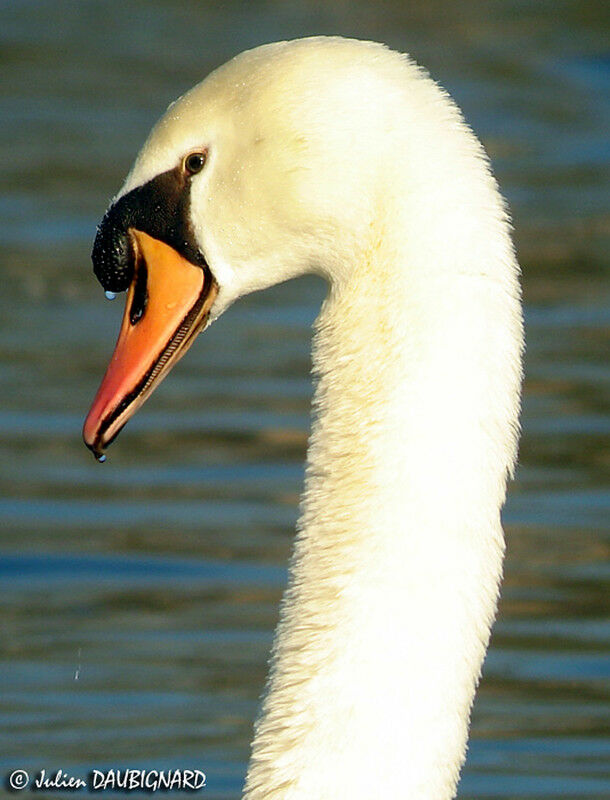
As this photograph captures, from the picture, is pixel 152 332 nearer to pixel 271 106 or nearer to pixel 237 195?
pixel 237 195

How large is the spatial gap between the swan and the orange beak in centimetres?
23

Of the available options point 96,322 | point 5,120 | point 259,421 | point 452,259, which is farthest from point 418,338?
point 5,120

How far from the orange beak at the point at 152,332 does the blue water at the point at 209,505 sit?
2302 millimetres

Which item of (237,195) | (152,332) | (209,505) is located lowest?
(209,505)

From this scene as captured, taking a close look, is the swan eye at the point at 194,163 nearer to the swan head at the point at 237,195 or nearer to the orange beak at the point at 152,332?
the swan head at the point at 237,195

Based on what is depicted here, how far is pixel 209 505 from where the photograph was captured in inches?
368

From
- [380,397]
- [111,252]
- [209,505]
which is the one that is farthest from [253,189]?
[209,505]

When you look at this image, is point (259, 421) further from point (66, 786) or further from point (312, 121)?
point (312, 121)

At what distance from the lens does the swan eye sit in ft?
15.6

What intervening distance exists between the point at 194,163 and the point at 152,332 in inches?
15.4

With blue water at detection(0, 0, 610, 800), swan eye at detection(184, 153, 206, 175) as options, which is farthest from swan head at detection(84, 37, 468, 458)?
blue water at detection(0, 0, 610, 800)

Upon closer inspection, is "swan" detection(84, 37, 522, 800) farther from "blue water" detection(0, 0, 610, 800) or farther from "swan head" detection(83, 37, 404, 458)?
"blue water" detection(0, 0, 610, 800)

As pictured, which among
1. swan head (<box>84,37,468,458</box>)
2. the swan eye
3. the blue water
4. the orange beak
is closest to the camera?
swan head (<box>84,37,468,458</box>)

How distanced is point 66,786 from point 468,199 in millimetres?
3112
